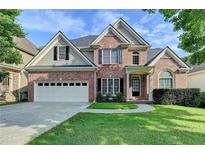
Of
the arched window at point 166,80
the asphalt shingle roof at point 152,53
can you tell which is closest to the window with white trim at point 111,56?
the asphalt shingle roof at point 152,53

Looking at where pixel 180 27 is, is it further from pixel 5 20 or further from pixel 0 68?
pixel 0 68

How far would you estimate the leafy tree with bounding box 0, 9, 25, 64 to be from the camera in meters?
18.4

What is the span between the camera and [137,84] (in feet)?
78.0

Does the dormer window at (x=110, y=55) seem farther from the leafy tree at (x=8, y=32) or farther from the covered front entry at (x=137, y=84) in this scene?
the leafy tree at (x=8, y=32)

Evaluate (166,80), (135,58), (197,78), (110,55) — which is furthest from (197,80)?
(110,55)

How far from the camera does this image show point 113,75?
75.0 ft

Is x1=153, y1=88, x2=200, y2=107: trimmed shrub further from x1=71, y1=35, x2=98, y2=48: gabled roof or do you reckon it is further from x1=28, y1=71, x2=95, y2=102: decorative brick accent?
x1=71, y1=35, x2=98, y2=48: gabled roof

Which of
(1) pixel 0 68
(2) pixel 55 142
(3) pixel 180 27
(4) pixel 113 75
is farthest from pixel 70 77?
(2) pixel 55 142

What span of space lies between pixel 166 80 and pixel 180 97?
3146 millimetres

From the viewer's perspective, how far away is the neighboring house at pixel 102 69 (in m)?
21.8

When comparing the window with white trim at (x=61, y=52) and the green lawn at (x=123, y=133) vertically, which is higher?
the window with white trim at (x=61, y=52)

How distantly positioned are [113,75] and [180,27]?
33.9 ft

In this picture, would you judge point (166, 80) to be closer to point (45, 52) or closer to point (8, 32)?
point (45, 52)

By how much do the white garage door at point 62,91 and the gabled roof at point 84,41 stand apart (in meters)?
4.37
